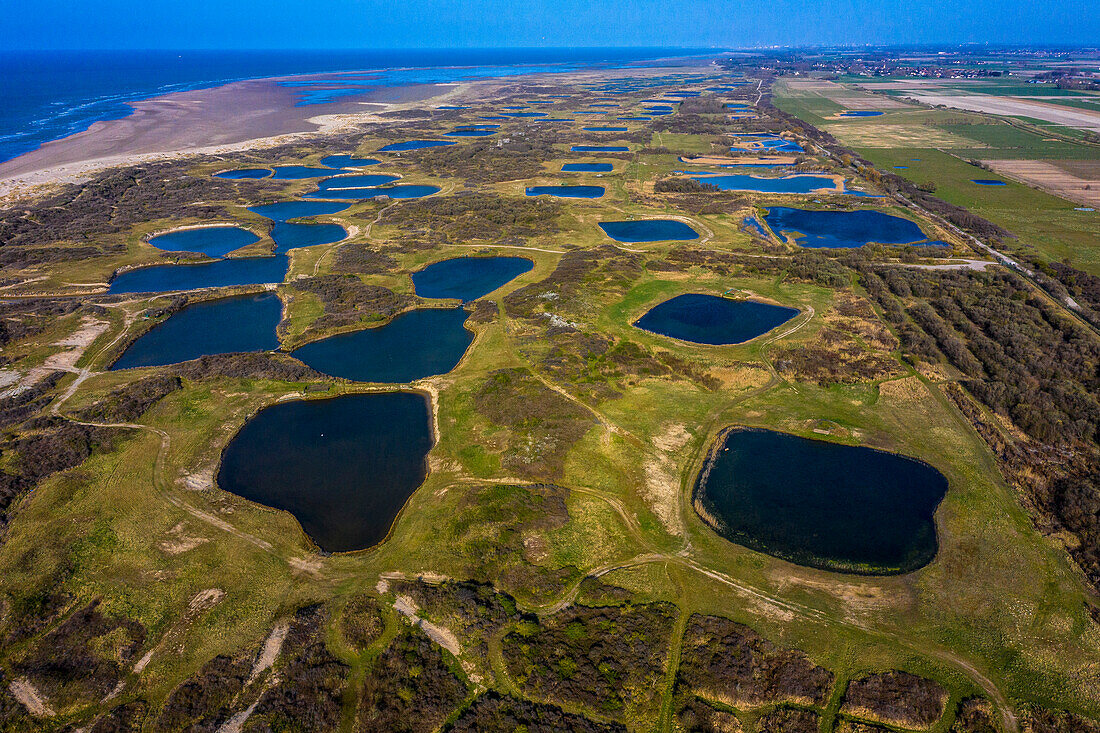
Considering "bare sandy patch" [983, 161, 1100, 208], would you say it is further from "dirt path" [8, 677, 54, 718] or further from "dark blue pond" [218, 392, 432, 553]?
"dirt path" [8, 677, 54, 718]

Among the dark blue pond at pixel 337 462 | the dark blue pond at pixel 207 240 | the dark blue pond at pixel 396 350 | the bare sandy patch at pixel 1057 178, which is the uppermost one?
the bare sandy patch at pixel 1057 178

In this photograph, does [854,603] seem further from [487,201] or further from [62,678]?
[487,201]

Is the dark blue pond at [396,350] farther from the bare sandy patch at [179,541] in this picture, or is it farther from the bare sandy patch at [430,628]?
the bare sandy patch at [430,628]

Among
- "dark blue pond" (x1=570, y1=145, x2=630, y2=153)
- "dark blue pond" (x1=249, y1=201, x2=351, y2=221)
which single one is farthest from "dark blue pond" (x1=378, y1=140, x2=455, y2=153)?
"dark blue pond" (x1=249, y1=201, x2=351, y2=221)

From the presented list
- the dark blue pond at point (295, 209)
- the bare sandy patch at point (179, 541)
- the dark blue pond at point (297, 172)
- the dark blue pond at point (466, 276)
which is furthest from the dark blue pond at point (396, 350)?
the dark blue pond at point (297, 172)

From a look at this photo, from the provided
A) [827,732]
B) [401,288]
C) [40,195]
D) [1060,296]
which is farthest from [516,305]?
[40,195]
